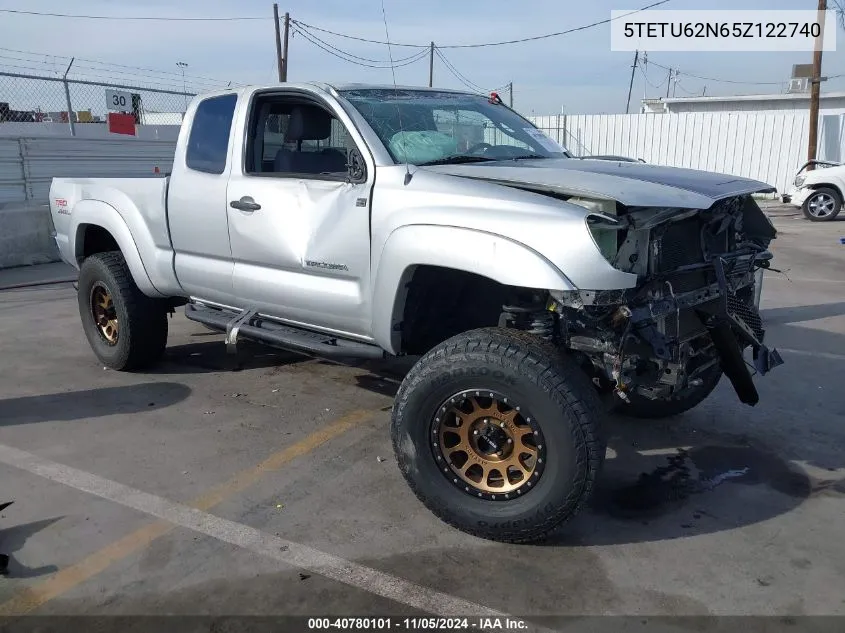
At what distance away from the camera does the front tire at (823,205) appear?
51.4 feet

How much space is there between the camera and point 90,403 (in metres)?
5.15

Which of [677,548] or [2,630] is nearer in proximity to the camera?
[2,630]

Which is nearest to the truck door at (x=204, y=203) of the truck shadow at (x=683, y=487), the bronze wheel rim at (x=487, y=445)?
the bronze wheel rim at (x=487, y=445)

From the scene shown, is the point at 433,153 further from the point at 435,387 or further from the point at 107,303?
the point at 107,303

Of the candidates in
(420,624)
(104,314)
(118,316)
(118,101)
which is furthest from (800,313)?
(118,101)

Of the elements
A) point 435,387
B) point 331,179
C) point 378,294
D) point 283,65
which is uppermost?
point 283,65

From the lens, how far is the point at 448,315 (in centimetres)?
414

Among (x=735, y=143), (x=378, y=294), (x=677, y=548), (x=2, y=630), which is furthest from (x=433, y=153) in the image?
(x=735, y=143)

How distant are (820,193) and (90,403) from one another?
15.5 metres

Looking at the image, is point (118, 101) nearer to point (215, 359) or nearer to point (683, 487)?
point (215, 359)

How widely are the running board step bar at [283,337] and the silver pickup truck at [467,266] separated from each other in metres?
0.02

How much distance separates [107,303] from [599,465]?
426cm

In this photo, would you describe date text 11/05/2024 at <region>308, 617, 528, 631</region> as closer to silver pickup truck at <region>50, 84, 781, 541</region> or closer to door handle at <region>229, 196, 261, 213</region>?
silver pickup truck at <region>50, 84, 781, 541</region>

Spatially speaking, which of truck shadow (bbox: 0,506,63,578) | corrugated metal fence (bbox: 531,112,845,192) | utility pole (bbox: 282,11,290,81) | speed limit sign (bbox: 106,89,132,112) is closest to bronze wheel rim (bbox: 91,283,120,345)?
truck shadow (bbox: 0,506,63,578)
